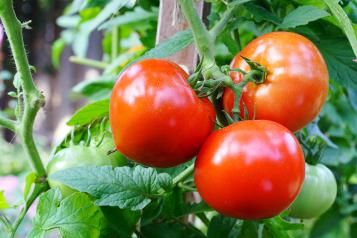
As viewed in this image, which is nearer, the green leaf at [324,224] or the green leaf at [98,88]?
the green leaf at [98,88]

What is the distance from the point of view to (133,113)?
0.52 meters

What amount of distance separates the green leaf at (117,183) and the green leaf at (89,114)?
16cm

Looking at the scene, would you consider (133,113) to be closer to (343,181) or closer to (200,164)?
(200,164)

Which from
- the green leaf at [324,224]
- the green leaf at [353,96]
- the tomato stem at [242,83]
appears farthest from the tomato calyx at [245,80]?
the green leaf at [324,224]

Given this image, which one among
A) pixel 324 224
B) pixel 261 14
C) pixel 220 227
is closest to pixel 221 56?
pixel 261 14

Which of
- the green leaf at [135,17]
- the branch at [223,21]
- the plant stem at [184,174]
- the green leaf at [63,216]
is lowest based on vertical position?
the plant stem at [184,174]

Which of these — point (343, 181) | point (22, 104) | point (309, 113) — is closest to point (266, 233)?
point (309, 113)

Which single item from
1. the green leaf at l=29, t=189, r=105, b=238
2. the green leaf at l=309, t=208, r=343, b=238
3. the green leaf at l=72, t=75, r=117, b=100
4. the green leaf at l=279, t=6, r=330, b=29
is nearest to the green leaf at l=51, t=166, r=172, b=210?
the green leaf at l=29, t=189, r=105, b=238

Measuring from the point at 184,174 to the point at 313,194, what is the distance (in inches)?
7.4

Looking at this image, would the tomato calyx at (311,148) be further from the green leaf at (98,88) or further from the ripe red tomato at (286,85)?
the green leaf at (98,88)

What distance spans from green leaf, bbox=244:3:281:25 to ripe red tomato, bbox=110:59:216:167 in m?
0.22

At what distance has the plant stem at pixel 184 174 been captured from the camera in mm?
654

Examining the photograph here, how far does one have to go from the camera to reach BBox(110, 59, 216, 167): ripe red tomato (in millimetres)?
517

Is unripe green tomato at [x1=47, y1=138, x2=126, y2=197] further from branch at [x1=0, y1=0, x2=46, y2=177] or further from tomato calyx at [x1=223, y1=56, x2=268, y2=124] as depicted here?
tomato calyx at [x1=223, y1=56, x2=268, y2=124]
